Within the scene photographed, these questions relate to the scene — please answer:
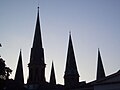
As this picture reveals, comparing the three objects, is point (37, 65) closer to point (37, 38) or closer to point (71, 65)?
point (37, 38)

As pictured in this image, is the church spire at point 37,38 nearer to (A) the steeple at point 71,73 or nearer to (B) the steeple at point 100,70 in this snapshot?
(A) the steeple at point 71,73

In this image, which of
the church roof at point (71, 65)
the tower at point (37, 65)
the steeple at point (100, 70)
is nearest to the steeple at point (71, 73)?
the church roof at point (71, 65)

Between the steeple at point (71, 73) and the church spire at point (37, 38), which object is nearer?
the steeple at point (71, 73)

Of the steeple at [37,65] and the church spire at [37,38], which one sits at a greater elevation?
the church spire at [37,38]

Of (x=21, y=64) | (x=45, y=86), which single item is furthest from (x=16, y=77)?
(x=45, y=86)

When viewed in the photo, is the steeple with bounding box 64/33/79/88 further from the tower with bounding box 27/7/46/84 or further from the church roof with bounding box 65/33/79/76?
the tower with bounding box 27/7/46/84

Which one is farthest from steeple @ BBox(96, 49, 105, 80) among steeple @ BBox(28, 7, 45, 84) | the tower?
steeple @ BBox(28, 7, 45, 84)

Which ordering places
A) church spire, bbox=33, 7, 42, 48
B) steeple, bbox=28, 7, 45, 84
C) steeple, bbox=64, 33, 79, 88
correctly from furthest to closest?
church spire, bbox=33, 7, 42, 48 < steeple, bbox=28, 7, 45, 84 < steeple, bbox=64, 33, 79, 88

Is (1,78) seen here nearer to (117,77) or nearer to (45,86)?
(117,77)

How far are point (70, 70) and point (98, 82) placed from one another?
49.4ft

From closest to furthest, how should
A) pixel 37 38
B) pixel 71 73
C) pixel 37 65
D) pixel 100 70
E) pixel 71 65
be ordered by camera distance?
pixel 71 73 → pixel 71 65 → pixel 37 65 → pixel 37 38 → pixel 100 70

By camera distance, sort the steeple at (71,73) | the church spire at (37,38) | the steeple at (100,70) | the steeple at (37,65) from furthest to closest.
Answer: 1. the steeple at (100,70)
2. the church spire at (37,38)
3. the steeple at (37,65)
4. the steeple at (71,73)

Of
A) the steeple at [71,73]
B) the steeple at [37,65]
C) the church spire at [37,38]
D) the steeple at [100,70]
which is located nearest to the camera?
the steeple at [71,73]

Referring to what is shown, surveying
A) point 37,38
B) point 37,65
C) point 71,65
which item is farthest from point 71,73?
point 37,38
